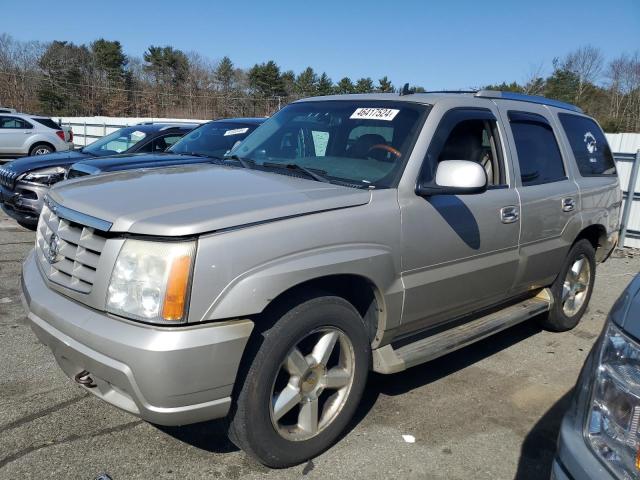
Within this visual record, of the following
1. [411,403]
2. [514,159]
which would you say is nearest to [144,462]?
[411,403]

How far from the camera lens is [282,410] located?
8.79 ft

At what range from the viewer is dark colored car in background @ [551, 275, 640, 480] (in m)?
1.60

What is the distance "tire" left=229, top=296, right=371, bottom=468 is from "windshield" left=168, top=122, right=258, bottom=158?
4.13 metres

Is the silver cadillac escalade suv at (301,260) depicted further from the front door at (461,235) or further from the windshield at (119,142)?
the windshield at (119,142)

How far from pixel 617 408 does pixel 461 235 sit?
181 centimetres

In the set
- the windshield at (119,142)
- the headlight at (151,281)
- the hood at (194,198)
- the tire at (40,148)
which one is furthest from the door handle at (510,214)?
the tire at (40,148)

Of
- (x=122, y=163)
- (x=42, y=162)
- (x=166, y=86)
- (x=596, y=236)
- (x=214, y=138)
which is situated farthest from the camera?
(x=166, y=86)

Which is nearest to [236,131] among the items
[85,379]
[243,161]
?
[243,161]

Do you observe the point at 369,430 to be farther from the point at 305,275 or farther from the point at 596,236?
the point at 596,236

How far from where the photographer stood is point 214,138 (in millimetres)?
7047

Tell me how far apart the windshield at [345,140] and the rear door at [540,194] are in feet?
3.26

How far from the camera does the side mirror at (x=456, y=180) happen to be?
3.04 meters

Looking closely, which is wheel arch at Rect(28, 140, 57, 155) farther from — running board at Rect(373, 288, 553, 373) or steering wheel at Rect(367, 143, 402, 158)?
running board at Rect(373, 288, 553, 373)

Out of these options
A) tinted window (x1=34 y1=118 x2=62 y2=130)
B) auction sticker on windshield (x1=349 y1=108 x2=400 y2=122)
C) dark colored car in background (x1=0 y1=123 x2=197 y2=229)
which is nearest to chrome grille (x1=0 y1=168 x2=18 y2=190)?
dark colored car in background (x1=0 y1=123 x2=197 y2=229)
